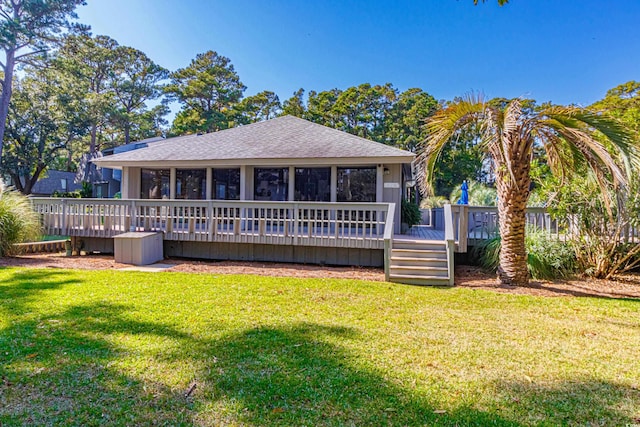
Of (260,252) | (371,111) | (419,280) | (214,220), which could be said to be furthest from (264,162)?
(371,111)

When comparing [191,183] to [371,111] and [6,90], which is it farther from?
[371,111]

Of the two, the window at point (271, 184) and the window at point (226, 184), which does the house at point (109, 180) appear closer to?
the window at point (226, 184)

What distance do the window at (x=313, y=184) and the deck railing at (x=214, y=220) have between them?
1833mm

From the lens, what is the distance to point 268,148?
1138cm

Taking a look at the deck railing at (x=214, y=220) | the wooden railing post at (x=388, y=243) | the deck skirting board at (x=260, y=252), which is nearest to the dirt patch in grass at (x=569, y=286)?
the wooden railing post at (x=388, y=243)

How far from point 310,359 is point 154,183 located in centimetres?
1144

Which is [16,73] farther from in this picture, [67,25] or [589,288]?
[589,288]

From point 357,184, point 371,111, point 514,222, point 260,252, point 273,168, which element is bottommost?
point 260,252

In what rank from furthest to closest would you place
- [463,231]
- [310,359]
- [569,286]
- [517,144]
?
[463,231] → [569,286] → [517,144] → [310,359]

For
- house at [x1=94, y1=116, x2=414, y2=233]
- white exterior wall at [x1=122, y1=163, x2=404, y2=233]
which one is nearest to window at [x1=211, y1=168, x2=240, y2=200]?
house at [x1=94, y1=116, x2=414, y2=233]

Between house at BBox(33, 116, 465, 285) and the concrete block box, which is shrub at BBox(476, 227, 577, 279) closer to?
house at BBox(33, 116, 465, 285)

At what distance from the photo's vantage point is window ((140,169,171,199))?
40.5 ft

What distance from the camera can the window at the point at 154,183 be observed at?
12.3 metres

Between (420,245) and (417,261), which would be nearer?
(417,261)
